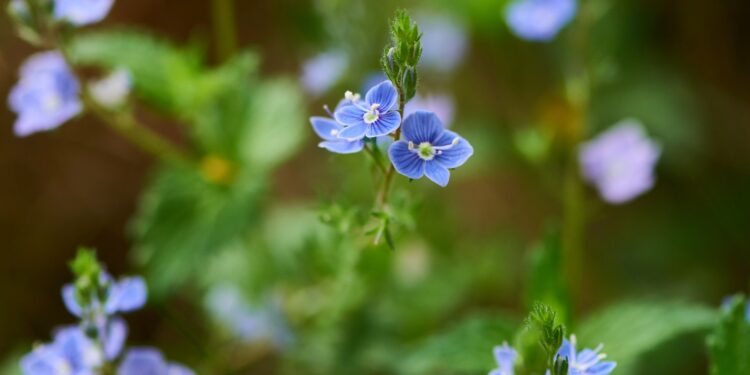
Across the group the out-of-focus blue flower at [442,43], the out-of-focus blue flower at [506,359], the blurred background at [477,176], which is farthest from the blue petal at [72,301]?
the out-of-focus blue flower at [442,43]

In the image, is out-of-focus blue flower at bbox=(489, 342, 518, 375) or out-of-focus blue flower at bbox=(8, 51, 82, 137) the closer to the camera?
out-of-focus blue flower at bbox=(489, 342, 518, 375)

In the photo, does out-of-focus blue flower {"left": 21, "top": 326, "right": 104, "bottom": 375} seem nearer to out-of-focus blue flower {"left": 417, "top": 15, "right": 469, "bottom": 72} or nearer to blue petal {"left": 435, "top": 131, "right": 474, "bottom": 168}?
blue petal {"left": 435, "top": 131, "right": 474, "bottom": 168}

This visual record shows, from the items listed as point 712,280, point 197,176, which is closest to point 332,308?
point 197,176

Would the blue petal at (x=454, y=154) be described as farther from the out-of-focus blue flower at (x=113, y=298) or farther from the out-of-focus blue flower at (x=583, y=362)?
the out-of-focus blue flower at (x=113, y=298)

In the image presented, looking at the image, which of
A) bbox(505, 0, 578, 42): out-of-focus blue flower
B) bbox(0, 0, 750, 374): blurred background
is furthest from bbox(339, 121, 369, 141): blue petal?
bbox(0, 0, 750, 374): blurred background

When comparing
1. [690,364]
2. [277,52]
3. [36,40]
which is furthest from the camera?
[277,52]

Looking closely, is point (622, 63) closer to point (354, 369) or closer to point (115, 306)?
point (354, 369)
